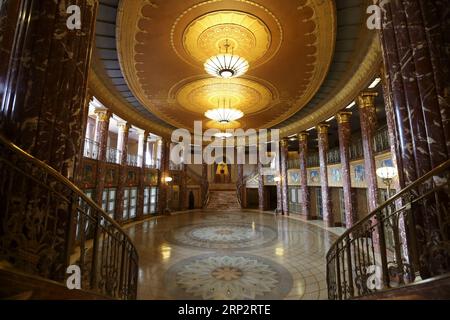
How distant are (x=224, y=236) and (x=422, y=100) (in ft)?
27.4

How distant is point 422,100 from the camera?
2.55 m

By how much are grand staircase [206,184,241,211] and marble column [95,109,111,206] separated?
1027 cm

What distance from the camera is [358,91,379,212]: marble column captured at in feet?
24.5

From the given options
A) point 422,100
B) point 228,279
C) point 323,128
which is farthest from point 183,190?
point 422,100

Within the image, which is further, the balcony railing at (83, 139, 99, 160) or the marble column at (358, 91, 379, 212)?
the balcony railing at (83, 139, 99, 160)

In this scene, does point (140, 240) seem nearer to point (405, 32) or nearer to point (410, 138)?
point (410, 138)

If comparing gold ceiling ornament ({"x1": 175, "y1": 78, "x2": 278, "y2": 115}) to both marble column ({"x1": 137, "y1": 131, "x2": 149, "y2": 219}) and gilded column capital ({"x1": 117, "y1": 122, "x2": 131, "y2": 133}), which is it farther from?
marble column ({"x1": 137, "y1": 131, "x2": 149, "y2": 219})

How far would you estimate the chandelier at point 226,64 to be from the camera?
5.86m

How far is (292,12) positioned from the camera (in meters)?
5.02

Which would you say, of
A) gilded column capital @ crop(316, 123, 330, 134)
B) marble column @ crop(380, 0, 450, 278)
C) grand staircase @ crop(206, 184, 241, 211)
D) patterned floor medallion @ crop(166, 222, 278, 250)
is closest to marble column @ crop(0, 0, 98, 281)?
marble column @ crop(380, 0, 450, 278)

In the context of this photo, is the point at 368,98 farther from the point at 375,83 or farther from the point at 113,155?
the point at 113,155

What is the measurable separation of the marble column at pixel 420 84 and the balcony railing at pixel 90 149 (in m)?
10.3
